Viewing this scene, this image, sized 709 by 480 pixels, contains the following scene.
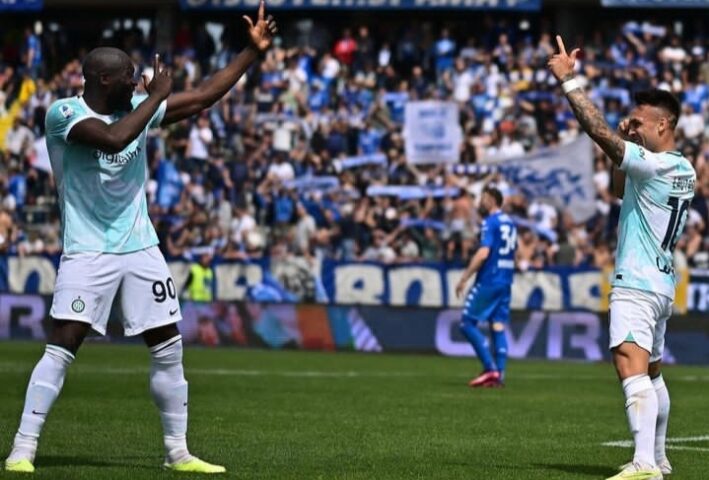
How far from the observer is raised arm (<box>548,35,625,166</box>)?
30.0 ft

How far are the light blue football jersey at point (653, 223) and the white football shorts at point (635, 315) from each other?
0.05 metres

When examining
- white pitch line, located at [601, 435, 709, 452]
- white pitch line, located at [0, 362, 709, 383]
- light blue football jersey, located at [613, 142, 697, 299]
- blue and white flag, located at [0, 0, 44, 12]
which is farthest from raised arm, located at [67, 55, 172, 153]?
blue and white flag, located at [0, 0, 44, 12]

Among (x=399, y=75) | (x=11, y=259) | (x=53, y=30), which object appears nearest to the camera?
(x=11, y=259)

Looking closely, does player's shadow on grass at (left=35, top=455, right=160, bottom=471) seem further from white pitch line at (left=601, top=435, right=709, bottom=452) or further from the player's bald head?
white pitch line at (left=601, top=435, right=709, bottom=452)

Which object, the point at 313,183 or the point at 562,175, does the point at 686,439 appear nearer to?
the point at 562,175

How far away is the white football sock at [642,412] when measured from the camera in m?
9.23

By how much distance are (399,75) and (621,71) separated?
16.0 ft

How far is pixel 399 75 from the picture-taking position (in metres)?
34.6

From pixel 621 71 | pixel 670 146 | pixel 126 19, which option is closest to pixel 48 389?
pixel 670 146

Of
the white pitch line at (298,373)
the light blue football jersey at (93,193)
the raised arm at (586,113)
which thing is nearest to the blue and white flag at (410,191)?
the white pitch line at (298,373)

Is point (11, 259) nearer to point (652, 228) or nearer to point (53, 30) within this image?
point (53, 30)

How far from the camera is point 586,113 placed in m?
9.16

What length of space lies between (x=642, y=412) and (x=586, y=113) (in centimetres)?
177

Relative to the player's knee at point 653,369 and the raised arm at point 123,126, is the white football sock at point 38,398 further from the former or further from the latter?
the player's knee at point 653,369
